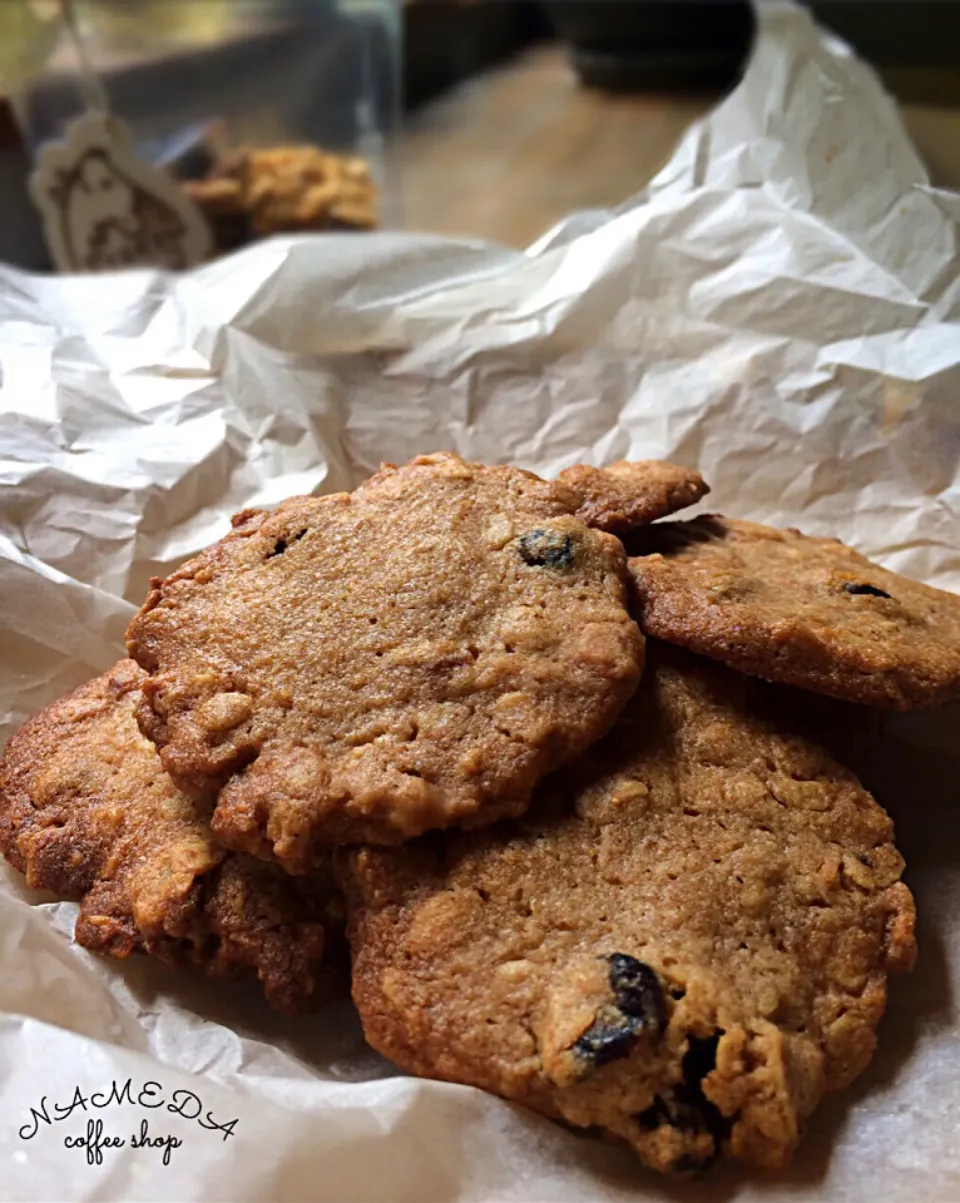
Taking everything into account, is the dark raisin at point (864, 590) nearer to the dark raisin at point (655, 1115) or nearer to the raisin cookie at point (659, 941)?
the raisin cookie at point (659, 941)

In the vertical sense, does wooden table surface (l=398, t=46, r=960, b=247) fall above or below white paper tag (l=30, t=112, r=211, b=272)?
below

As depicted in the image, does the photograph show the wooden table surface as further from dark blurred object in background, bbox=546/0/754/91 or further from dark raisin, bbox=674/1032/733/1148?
dark raisin, bbox=674/1032/733/1148

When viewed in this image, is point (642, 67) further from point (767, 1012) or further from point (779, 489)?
point (767, 1012)

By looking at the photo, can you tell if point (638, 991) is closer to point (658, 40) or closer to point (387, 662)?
point (387, 662)

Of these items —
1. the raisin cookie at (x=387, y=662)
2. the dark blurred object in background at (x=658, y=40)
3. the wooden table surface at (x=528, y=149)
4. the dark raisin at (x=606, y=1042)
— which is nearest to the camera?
the dark raisin at (x=606, y=1042)

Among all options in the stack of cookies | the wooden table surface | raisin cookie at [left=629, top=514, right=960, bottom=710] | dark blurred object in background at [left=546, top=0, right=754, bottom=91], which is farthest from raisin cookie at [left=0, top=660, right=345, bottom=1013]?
dark blurred object in background at [left=546, top=0, right=754, bottom=91]

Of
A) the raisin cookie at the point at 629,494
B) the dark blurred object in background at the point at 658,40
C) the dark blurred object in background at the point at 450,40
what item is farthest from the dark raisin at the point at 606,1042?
the dark blurred object in background at the point at 450,40

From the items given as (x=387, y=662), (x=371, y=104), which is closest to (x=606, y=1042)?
(x=387, y=662)
